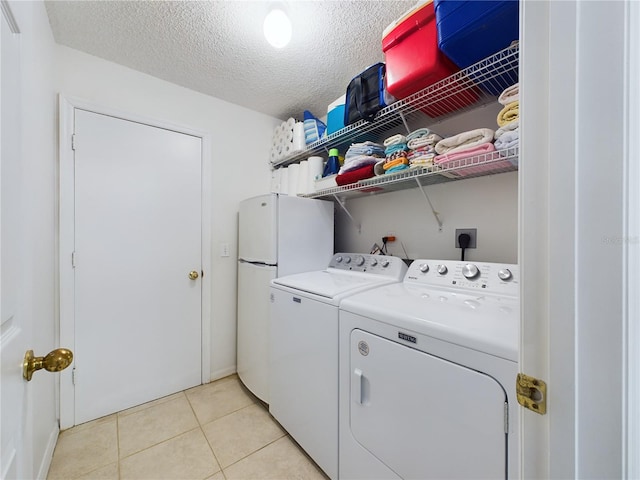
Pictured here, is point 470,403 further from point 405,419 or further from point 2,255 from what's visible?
point 2,255

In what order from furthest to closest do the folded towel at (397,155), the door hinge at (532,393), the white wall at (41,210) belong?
the folded towel at (397,155)
the white wall at (41,210)
the door hinge at (532,393)

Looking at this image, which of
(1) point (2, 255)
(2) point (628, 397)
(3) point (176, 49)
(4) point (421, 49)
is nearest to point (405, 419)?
(2) point (628, 397)

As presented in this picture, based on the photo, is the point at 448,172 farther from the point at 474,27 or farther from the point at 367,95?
the point at 367,95

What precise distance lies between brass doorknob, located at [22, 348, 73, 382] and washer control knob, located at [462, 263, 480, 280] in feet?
4.86

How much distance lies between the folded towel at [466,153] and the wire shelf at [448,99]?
324 mm

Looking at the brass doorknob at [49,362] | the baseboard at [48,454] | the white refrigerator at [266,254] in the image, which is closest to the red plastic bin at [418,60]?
the white refrigerator at [266,254]

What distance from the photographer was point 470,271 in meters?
1.29

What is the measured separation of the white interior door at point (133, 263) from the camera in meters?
1.73

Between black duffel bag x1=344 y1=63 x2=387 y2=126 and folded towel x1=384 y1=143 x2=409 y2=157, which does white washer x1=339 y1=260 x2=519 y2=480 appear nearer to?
folded towel x1=384 y1=143 x2=409 y2=157

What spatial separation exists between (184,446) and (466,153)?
88.1 inches

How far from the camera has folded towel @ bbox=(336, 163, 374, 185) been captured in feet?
5.44

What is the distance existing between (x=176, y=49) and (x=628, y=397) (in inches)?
94.6

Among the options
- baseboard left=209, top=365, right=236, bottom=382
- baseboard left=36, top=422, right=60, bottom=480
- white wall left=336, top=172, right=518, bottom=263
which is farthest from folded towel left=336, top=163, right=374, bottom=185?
baseboard left=36, top=422, right=60, bottom=480

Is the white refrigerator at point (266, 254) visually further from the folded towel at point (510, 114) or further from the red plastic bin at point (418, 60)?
the folded towel at point (510, 114)
